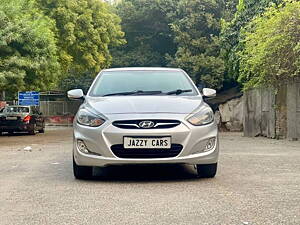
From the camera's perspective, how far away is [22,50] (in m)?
19.8

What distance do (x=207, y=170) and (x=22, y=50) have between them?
46.0 ft

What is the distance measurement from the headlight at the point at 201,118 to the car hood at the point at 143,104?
10 cm

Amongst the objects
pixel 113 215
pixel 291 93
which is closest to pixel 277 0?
pixel 291 93

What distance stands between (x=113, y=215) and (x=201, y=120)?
2422 mm

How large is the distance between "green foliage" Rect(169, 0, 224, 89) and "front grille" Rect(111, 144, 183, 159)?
81.6 feet

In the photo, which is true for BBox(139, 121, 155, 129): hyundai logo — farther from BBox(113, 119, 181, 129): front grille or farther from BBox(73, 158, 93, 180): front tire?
BBox(73, 158, 93, 180): front tire

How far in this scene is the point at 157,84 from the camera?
8.13 meters

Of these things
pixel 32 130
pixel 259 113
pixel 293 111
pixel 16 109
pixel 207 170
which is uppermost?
pixel 207 170

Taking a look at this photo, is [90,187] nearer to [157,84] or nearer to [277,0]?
[157,84]

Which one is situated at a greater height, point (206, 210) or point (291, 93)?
point (206, 210)

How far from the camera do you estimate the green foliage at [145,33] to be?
119 feet

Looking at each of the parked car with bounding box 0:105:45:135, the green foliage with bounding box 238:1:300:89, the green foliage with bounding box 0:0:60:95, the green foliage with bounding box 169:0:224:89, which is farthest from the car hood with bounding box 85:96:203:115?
the green foliage with bounding box 169:0:224:89

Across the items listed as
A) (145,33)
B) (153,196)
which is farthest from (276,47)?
(145,33)

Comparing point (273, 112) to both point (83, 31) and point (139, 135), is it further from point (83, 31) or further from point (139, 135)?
point (83, 31)
